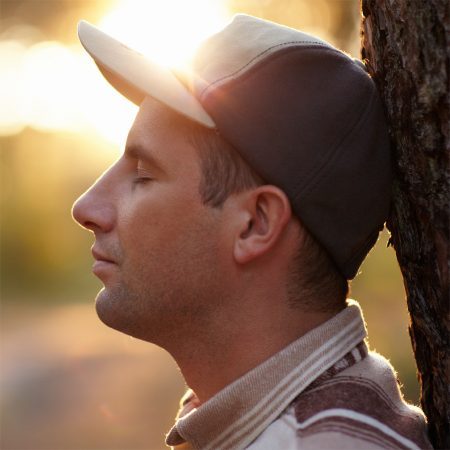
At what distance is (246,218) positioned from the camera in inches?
91.9

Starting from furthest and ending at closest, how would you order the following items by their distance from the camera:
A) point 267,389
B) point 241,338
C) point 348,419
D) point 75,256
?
point 75,256 < point 241,338 < point 267,389 < point 348,419

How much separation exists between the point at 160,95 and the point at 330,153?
456 mm

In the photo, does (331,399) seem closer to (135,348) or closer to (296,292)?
(296,292)

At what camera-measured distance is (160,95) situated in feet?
7.63

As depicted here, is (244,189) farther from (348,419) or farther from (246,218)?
(348,419)

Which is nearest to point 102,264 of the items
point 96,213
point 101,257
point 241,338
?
point 101,257

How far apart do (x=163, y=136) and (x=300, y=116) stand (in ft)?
1.22

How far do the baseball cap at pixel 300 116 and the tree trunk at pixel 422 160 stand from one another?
2.4 inches

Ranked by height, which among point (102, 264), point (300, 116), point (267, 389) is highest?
point (300, 116)

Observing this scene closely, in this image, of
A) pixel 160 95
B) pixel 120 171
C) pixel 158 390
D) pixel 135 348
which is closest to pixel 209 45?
pixel 160 95

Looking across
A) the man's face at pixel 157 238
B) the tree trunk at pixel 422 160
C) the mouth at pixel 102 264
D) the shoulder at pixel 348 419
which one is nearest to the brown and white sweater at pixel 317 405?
the shoulder at pixel 348 419

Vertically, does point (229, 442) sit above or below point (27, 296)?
above

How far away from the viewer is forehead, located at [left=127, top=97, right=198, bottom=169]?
2.37 m

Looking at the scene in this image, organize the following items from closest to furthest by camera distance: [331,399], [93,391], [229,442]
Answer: [331,399]
[229,442]
[93,391]
